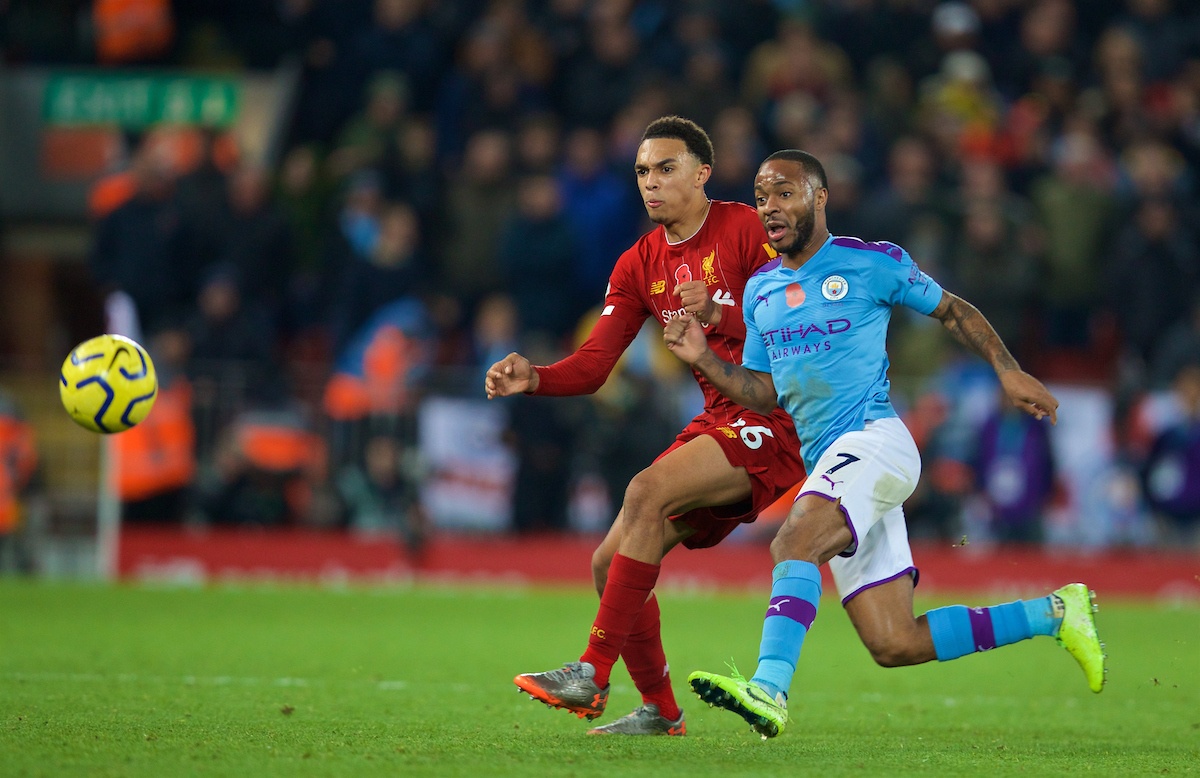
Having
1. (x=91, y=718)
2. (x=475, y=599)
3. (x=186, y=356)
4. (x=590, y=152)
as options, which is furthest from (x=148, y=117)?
(x=91, y=718)

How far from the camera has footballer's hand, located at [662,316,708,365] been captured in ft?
20.6

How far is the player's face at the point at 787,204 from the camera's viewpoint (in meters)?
6.37

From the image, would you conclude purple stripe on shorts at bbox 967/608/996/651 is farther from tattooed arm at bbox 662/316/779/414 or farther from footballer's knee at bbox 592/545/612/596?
footballer's knee at bbox 592/545/612/596

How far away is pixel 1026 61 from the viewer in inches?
712

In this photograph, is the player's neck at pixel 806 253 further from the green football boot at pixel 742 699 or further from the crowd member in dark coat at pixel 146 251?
the crowd member in dark coat at pixel 146 251

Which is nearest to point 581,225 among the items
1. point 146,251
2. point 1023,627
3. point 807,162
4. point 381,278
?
point 381,278

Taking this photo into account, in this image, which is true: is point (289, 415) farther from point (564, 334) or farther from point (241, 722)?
point (241, 722)

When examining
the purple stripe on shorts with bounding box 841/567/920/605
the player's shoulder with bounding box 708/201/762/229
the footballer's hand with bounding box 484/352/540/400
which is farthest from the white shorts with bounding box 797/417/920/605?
the footballer's hand with bounding box 484/352/540/400

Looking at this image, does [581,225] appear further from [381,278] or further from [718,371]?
[718,371]

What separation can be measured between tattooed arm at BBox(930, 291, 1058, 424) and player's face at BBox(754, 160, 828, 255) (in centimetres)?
61

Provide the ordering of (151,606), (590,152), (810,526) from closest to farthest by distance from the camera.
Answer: (810,526) → (151,606) → (590,152)

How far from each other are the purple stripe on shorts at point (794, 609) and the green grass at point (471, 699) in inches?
19.8

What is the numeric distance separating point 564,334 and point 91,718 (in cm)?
1012

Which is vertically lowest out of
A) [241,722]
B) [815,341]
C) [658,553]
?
[241,722]
